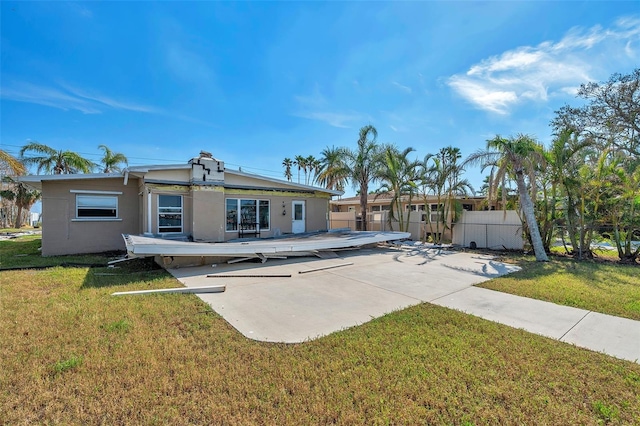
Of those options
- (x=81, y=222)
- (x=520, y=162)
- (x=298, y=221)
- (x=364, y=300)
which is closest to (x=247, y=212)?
(x=298, y=221)

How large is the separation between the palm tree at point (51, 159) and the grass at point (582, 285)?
24422 mm

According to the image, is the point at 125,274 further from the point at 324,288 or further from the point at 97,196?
the point at 97,196

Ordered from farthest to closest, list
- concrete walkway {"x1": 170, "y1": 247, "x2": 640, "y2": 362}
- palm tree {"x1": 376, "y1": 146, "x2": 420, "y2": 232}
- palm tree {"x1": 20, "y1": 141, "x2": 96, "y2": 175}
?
palm tree {"x1": 20, "y1": 141, "x2": 96, "y2": 175} → palm tree {"x1": 376, "y1": 146, "x2": 420, "y2": 232} → concrete walkway {"x1": 170, "y1": 247, "x2": 640, "y2": 362}

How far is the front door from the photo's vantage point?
1492 cm

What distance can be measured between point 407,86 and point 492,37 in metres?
3.43

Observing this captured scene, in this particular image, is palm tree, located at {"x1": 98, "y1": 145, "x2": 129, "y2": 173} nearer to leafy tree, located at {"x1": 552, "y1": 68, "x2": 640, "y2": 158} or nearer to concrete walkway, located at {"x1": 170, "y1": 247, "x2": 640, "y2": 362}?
concrete walkway, located at {"x1": 170, "y1": 247, "x2": 640, "y2": 362}

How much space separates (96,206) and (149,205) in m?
2.71

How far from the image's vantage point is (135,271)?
27.5 feet

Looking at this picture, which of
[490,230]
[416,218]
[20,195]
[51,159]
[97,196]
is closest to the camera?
[97,196]

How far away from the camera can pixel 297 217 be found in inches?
597

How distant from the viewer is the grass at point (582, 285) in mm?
5430

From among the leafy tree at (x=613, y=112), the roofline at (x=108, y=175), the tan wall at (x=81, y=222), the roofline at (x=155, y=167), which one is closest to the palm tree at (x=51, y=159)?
the roofline at (x=108, y=175)

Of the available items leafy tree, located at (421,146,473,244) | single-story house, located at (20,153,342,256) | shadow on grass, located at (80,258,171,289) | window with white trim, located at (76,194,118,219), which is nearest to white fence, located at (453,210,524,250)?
leafy tree, located at (421,146,473,244)

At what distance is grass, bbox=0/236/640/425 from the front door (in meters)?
10.3
